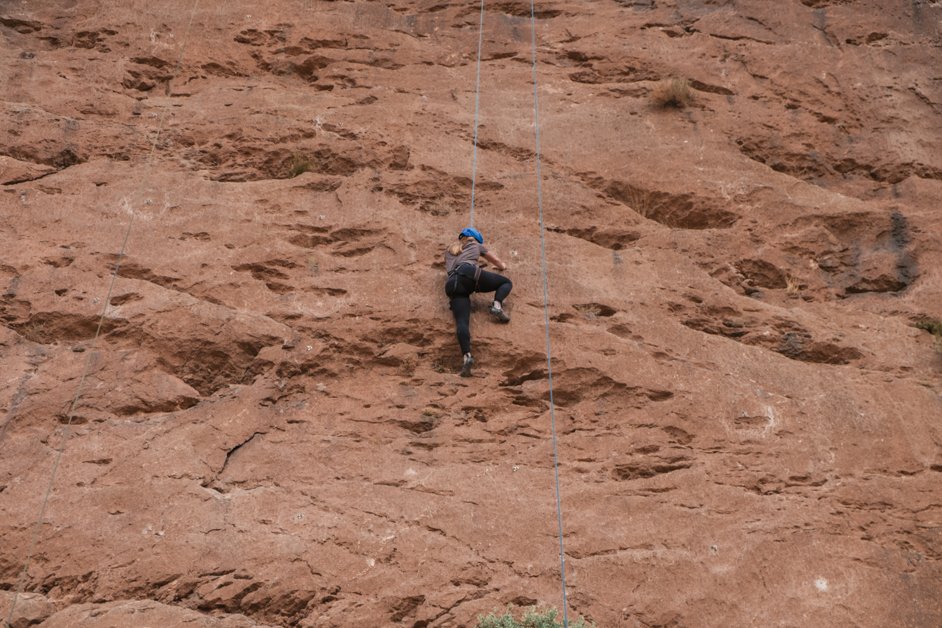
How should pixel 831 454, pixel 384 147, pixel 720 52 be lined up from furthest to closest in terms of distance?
pixel 720 52
pixel 384 147
pixel 831 454

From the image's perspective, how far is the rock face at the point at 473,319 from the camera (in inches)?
298

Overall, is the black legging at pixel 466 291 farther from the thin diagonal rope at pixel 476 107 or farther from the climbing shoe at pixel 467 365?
the thin diagonal rope at pixel 476 107

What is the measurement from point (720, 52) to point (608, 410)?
601 centimetres

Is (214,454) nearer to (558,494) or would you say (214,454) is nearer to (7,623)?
(7,623)

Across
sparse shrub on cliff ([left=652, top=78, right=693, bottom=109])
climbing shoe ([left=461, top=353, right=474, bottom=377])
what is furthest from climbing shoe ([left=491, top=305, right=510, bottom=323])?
sparse shrub on cliff ([left=652, top=78, right=693, bottom=109])

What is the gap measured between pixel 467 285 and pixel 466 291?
6cm

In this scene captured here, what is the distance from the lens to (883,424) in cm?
880

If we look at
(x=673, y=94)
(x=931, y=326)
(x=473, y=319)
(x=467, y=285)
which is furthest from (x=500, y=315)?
(x=931, y=326)

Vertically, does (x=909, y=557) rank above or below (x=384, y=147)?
below

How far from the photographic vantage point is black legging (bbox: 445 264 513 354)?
8.95 meters

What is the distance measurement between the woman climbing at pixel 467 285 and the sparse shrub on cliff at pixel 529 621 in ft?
8.31

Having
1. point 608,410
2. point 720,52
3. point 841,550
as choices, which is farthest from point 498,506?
point 720,52

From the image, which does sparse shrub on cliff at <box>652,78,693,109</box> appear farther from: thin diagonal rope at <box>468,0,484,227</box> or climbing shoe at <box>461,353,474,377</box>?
climbing shoe at <box>461,353,474,377</box>

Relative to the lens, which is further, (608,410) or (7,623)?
(608,410)
